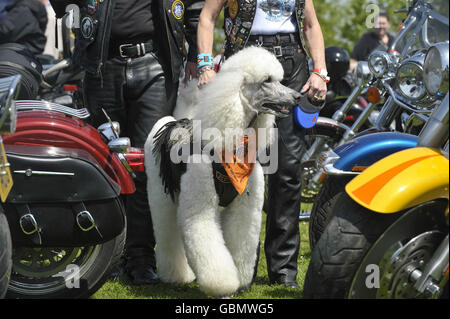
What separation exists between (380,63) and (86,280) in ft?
8.52

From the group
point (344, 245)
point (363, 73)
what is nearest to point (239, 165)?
point (344, 245)

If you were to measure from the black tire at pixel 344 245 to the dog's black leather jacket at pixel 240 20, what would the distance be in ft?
5.35

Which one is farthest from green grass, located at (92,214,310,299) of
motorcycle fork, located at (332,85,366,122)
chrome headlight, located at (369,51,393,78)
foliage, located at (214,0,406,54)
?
foliage, located at (214,0,406,54)

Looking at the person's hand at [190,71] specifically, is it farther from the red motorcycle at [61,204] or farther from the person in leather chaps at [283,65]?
the red motorcycle at [61,204]

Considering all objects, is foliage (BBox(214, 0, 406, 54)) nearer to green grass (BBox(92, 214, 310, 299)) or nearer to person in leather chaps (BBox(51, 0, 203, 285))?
person in leather chaps (BBox(51, 0, 203, 285))

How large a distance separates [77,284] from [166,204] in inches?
34.6

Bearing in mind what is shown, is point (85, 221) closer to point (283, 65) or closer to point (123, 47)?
point (123, 47)

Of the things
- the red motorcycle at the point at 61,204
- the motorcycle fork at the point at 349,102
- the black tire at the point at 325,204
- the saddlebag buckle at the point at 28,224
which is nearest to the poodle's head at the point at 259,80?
the black tire at the point at 325,204

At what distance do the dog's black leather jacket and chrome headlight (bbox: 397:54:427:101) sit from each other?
0.63 meters

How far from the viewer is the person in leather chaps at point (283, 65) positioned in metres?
4.17

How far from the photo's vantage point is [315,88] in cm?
417

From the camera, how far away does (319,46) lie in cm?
434

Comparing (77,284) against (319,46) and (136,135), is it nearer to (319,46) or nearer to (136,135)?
(136,135)
